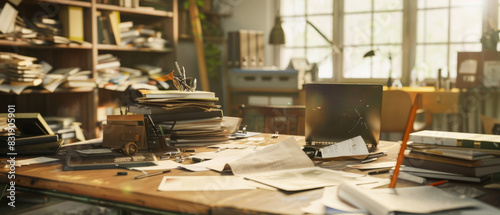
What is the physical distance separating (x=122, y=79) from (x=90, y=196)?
2868mm

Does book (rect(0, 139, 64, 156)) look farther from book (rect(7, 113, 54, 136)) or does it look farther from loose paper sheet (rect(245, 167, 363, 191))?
loose paper sheet (rect(245, 167, 363, 191))

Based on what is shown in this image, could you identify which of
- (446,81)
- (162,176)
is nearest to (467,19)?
(446,81)

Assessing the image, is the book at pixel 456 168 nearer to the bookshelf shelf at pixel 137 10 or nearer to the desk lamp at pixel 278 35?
the bookshelf shelf at pixel 137 10

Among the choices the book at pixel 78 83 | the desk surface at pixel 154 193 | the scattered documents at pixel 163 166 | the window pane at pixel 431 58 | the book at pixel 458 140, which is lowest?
the desk surface at pixel 154 193

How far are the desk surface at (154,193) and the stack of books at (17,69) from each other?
2021 mm

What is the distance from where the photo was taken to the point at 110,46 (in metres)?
3.87

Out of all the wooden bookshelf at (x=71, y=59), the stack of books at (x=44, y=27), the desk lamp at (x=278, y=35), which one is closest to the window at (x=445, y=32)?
the desk lamp at (x=278, y=35)

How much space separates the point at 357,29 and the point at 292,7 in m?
0.76

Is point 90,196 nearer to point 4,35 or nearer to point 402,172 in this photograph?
point 402,172

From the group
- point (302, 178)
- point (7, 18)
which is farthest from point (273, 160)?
point (7, 18)

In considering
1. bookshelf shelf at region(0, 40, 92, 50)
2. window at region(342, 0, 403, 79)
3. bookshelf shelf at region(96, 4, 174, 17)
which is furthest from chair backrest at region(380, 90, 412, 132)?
bookshelf shelf at region(0, 40, 92, 50)

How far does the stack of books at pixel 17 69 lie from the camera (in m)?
3.16

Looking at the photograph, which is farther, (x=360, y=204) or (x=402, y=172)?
(x=402, y=172)

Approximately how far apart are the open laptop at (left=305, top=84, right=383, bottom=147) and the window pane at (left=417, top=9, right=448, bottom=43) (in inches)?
129
